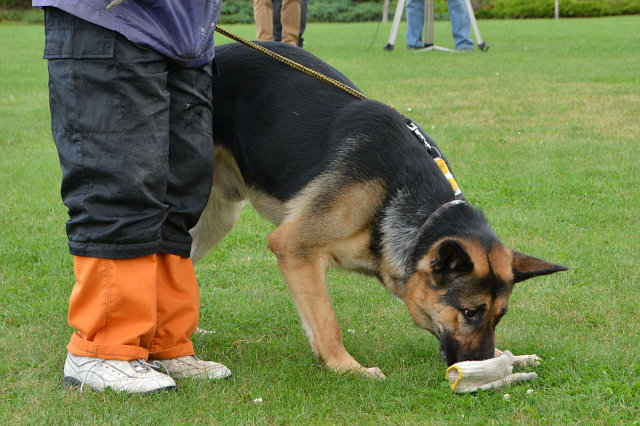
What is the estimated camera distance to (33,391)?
3.45 metres

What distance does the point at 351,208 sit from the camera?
3.71m

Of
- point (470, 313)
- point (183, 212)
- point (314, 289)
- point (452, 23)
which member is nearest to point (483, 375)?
point (470, 313)

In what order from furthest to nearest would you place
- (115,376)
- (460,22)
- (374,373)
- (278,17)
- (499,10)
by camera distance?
(499,10)
(460,22)
(278,17)
(374,373)
(115,376)

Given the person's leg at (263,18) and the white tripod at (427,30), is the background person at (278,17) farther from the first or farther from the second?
the white tripod at (427,30)

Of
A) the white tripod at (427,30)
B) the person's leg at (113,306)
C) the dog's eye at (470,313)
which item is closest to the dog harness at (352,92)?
the dog's eye at (470,313)

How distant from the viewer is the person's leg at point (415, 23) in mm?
17359

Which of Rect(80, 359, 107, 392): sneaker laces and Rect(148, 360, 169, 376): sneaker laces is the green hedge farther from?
Rect(80, 359, 107, 392): sneaker laces

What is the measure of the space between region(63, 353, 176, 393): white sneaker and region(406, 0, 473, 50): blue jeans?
1462 cm

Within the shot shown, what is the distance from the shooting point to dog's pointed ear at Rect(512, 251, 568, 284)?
3.55 meters

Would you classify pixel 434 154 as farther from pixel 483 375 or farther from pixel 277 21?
pixel 277 21

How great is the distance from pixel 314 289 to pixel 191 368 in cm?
73

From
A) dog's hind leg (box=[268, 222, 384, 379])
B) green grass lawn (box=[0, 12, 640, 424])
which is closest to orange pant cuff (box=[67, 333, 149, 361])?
green grass lawn (box=[0, 12, 640, 424])

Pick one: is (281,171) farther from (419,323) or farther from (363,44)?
(363,44)

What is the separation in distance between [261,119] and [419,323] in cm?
136
